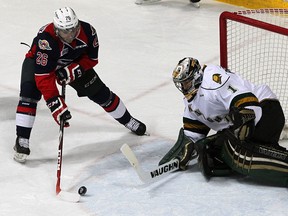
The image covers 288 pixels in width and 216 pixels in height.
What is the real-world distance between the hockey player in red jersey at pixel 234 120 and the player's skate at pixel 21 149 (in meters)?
0.83

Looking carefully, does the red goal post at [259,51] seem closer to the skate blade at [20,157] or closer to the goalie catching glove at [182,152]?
the goalie catching glove at [182,152]

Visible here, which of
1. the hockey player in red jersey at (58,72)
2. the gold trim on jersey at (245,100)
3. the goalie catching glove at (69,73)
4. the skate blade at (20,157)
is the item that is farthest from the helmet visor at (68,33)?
the gold trim on jersey at (245,100)

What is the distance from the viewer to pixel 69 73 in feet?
12.0

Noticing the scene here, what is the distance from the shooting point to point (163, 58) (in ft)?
17.1

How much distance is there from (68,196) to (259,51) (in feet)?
6.61

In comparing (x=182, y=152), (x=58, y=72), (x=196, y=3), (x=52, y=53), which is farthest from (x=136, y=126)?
(x=196, y=3)

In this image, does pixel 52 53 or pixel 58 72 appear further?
pixel 58 72

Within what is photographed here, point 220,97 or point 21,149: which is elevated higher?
point 220,97

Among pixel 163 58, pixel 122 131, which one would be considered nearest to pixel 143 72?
pixel 163 58

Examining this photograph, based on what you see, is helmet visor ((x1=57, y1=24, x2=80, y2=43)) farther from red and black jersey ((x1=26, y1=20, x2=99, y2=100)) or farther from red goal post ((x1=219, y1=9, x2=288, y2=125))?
red goal post ((x1=219, y1=9, x2=288, y2=125))

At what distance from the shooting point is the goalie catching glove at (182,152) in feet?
11.8

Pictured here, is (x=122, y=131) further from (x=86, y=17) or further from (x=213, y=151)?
(x=86, y=17)

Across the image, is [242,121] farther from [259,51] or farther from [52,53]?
[259,51]

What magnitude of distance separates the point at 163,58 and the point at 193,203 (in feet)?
6.70
